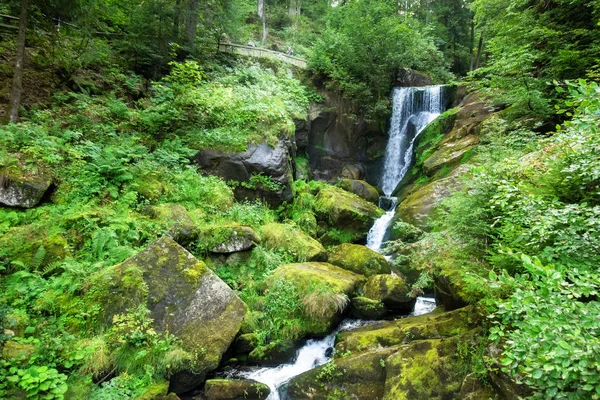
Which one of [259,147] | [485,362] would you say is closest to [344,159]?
[259,147]

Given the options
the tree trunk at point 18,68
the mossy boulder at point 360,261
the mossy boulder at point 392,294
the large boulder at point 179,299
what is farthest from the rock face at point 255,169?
the mossy boulder at point 392,294

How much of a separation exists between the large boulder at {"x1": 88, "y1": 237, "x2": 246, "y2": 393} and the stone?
101 inches

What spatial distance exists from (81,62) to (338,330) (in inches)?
445

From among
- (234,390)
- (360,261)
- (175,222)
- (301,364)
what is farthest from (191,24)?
(234,390)

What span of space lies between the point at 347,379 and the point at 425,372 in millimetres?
1314

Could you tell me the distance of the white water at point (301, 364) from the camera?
598 cm

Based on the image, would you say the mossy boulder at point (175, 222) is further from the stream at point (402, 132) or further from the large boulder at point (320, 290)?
the stream at point (402, 132)

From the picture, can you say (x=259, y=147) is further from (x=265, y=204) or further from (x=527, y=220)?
(x=527, y=220)

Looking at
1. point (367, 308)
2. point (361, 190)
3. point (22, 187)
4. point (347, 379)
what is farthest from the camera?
point (361, 190)

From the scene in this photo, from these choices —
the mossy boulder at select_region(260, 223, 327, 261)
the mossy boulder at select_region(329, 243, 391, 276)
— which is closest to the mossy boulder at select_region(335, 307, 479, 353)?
the mossy boulder at select_region(329, 243, 391, 276)

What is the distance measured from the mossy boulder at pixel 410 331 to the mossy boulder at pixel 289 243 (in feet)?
9.34

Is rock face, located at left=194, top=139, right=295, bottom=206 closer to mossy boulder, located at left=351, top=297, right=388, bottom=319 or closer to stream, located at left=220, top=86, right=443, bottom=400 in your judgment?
stream, located at left=220, top=86, right=443, bottom=400

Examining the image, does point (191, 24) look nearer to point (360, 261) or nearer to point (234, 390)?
point (360, 261)

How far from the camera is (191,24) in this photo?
13.2m
